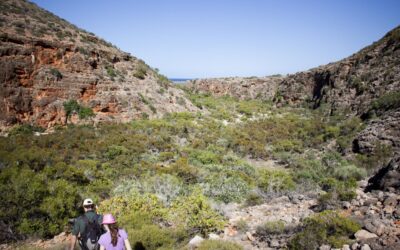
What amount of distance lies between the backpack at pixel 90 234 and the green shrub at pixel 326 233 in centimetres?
363

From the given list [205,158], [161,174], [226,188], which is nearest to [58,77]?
[205,158]

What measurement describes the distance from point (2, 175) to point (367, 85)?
28.7 meters

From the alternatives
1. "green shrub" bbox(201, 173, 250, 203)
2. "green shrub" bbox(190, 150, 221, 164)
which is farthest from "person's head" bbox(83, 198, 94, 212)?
"green shrub" bbox(190, 150, 221, 164)

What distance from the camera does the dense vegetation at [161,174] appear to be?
628cm

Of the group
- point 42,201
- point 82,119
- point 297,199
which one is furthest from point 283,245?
point 82,119

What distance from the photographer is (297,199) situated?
804cm

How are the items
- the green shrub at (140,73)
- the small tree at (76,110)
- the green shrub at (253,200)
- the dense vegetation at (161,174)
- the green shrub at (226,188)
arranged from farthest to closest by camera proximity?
the green shrub at (140,73), the small tree at (76,110), the green shrub at (226,188), the green shrub at (253,200), the dense vegetation at (161,174)

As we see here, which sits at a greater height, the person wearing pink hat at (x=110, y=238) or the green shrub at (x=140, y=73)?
the green shrub at (x=140, y=73)

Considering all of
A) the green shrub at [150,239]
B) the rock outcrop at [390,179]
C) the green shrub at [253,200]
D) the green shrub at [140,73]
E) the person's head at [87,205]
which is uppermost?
the green shrub at [140,73]

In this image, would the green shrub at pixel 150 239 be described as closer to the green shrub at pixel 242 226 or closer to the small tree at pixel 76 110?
the green shrub at pixel 242 226

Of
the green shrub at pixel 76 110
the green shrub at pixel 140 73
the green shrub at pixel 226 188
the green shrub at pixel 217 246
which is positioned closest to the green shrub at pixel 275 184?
the green shrub at pixel 226 188

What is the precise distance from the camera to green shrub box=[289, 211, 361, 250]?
4.86m

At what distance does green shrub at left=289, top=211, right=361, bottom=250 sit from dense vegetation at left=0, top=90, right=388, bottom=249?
59 millimetres

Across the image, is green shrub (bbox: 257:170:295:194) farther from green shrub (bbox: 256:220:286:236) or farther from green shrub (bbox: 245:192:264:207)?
green shrub (bbox: 256:220:286:236)
